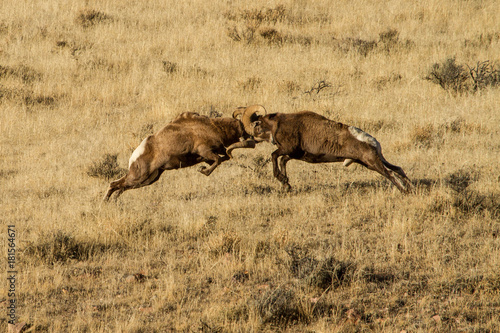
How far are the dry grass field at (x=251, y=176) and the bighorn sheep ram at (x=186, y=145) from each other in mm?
540

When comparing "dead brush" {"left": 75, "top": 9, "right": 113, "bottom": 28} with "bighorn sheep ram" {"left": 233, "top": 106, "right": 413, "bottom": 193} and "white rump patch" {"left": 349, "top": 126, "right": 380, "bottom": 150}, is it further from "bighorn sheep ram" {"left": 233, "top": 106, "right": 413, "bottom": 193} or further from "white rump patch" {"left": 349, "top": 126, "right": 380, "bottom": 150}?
"white rump patch" {"left": 349, "top": 126, "right": 380, "bottom": 150}

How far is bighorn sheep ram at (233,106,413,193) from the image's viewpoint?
26.0ft

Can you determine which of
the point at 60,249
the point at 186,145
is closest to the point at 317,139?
the point at 186,145

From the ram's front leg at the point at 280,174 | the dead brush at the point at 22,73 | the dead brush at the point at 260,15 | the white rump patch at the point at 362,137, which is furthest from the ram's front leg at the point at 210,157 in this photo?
the dead brush at the point at 260,15

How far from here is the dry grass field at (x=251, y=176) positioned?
17.6ft

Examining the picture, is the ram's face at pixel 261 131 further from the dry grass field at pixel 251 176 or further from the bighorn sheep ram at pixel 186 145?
the dry grass field at pixel 251 176

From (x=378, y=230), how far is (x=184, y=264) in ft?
7.76

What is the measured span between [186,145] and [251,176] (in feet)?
5.63

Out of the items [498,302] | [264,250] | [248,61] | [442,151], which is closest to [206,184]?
[264,250]

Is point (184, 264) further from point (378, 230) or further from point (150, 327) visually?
point (378, 230)

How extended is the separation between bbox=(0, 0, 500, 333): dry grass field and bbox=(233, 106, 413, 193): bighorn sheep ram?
0.49m

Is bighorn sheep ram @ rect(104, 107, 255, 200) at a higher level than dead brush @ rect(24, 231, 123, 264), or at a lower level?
higher

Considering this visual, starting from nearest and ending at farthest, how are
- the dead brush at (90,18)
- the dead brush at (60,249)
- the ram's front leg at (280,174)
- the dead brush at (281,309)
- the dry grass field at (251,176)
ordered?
1. the dead brush at (281,309)
2. the dry grass field at (251,176)
3. the dead brush at (60,249)
4. the ram's front leg at (280,174)
5. the dead brush at (90,18)

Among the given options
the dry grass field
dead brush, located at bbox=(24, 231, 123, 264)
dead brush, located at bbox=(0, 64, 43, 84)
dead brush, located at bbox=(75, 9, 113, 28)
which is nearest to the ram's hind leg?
the dry grass field
